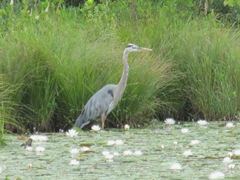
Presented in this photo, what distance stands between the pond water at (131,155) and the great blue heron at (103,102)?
31 centimetres

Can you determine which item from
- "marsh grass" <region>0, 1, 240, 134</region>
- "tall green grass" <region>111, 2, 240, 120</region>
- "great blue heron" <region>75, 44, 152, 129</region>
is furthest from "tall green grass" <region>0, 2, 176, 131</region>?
"tall green grass" <region>111, 2, 240, 120</region>

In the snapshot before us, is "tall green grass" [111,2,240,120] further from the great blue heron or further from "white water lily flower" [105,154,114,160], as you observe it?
"white water lily flower" [105,154,114,160]

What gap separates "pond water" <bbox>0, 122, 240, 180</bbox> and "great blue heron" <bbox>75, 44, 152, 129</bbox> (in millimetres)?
305

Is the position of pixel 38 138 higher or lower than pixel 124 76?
lower

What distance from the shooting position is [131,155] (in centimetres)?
667

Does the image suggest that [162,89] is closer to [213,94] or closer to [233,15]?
[213,94]

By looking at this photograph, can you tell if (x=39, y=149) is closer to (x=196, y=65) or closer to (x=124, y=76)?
(x=124, y=76)

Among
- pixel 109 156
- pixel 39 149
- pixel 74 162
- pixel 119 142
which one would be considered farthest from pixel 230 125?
pixel 74 162

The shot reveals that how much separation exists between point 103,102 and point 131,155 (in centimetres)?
199

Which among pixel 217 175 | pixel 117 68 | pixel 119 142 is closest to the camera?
pixel 217 175

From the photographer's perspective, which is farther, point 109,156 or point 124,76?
point 124,76

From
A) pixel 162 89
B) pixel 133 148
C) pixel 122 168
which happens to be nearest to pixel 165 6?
pixel 162 89

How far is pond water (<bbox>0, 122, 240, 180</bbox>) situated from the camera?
5.83m

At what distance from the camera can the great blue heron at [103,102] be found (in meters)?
8.51
